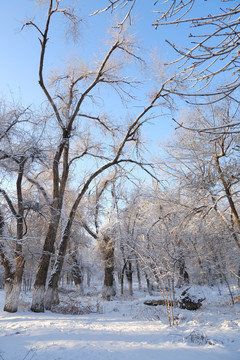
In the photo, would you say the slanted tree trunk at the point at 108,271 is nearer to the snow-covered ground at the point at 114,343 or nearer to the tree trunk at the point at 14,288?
the tree trunk at the point at 14,288

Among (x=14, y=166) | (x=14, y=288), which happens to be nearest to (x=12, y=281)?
(x=14, y=288)

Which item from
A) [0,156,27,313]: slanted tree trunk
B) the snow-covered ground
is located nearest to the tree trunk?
[0,156,27,313]: slanted tree trunk

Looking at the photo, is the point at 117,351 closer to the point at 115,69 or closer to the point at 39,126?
the point at 39,126

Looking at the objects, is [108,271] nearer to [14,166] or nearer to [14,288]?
[14,288]

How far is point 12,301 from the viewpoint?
8188mm

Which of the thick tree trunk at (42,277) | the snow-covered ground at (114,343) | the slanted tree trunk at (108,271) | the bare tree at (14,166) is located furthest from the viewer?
the slanted tree trunk at (108,271)

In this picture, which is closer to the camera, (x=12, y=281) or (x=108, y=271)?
(x=12, y=281)

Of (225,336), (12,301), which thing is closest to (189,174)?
(225,336)

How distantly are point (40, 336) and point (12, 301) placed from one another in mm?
3979

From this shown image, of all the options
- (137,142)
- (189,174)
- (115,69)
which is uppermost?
(115,69)

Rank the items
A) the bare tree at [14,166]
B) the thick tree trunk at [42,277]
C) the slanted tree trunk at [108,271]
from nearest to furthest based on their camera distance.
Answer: the bare tree at [14,166]
the thick tree trunk at [42,277]
the slanted tree trunk at [108,271]

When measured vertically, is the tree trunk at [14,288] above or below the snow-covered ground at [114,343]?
above

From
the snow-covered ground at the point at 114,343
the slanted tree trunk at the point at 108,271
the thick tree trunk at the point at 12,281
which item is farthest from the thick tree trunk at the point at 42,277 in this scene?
the slanted tree trunk at the point at 108,271

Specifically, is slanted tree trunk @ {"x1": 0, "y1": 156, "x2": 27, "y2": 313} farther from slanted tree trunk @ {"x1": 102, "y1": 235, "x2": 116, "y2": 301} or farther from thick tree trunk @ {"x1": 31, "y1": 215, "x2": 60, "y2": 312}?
slanted tree trunk @ {"x1": 102, "y1": 235, "x2": 116, "y2": 301}
